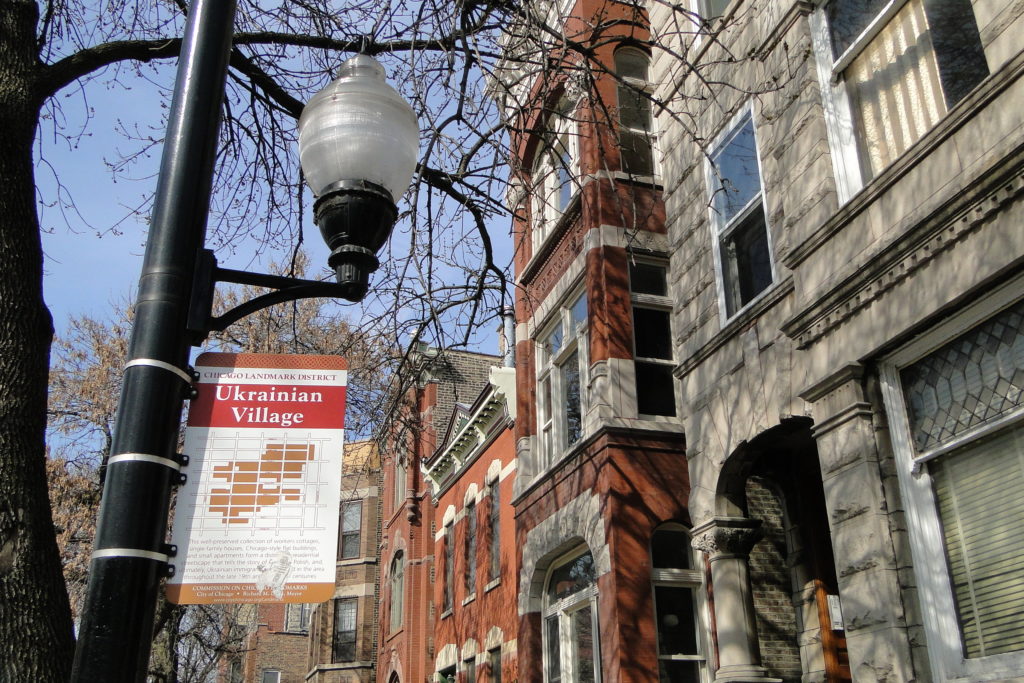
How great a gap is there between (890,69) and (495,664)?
15.0 m

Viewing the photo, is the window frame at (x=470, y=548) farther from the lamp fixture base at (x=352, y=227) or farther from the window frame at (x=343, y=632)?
the lamp fixture base at (x=352, y=227)

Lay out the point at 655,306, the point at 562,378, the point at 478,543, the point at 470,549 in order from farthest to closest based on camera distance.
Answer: the point at 470,549, the point at 478,543, the point at 562,378, the point at 655,306

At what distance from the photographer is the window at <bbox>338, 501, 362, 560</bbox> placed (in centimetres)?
3928

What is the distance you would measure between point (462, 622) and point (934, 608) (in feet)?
55.3

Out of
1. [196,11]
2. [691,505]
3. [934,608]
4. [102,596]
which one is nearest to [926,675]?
[934,608]

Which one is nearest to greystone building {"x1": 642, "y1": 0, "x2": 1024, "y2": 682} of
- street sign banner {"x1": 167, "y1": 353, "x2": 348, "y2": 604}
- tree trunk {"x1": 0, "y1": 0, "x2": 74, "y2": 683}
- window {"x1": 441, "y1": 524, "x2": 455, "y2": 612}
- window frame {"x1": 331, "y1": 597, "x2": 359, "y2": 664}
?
tree trunk {"x1": 0, "y1": 0, "x2": 74, "y2": 683}

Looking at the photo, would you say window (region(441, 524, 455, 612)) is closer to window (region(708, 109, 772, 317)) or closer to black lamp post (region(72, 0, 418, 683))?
window (region(708, 109, 772, 317))

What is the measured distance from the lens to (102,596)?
9.25ft

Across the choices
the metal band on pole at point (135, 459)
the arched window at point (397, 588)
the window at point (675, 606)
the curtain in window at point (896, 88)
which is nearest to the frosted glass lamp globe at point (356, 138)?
the metal band on pole at point (135, 459)

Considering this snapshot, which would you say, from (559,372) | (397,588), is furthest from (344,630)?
(559,372)

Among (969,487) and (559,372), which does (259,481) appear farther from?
(559,372)

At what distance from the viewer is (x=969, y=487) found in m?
6.39

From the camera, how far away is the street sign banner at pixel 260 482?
313 centimetres

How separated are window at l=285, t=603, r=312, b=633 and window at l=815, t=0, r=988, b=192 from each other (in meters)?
40.5
